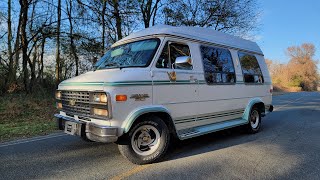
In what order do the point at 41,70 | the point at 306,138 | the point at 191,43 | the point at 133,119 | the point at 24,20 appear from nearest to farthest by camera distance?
the point at 133,119 → the point at 191,43 → the point at 306,138 → the point at 24,20 → the point at 41,70

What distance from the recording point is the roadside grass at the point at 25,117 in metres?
8.05

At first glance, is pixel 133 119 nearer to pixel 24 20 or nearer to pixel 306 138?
pixel 306 138

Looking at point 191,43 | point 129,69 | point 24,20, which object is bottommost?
point 129,69

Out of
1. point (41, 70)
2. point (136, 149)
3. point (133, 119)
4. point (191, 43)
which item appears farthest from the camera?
point (41, 70)

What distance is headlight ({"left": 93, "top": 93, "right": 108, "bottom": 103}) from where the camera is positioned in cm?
444

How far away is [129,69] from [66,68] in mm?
19141

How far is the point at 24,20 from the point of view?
1673cm

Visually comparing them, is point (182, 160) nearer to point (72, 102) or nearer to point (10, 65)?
point (72, 102)

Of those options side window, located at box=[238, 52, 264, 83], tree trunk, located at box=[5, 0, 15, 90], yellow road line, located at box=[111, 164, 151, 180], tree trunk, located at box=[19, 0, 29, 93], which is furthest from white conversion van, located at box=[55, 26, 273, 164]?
tree trunk, located at box=[19, 0, 29, 93]

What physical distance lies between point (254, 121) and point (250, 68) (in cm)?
159

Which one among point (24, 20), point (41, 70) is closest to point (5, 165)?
point (24, 20)

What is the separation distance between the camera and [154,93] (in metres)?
4.96

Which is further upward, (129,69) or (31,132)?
(129,69)

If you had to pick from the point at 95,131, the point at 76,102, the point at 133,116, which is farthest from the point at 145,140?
the point at 76,102
